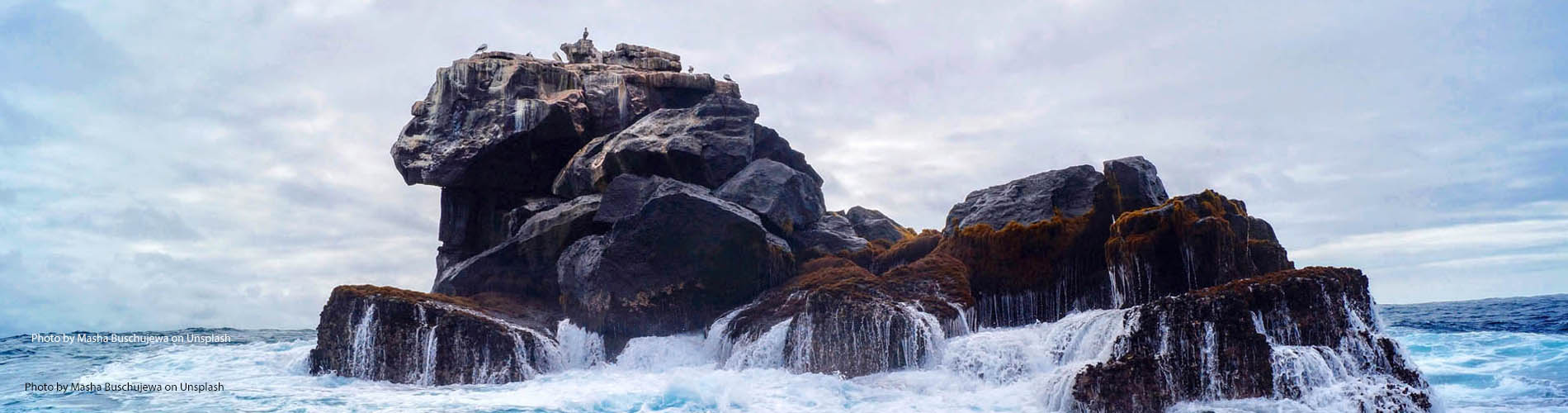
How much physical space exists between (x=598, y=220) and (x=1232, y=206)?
13.8m

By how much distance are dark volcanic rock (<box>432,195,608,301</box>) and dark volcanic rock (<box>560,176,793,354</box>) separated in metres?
1.86

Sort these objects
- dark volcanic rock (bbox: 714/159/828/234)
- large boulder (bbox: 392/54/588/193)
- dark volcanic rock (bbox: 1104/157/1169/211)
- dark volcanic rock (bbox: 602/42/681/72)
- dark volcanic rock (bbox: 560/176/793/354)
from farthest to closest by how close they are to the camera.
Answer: dark volcanic rock (bbox: 602/42/681/72) → large boulder (bbox: 392/54/588/193) → dark volcanic rock (bbox: 714/159/828/234) → dark volcanic rock (bbox: 560/176/793/354) → dark volcanic rock (bbox: 1104/157/1169/211)

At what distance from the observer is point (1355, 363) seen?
39.0 feet

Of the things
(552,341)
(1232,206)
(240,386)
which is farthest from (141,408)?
(1232,206)

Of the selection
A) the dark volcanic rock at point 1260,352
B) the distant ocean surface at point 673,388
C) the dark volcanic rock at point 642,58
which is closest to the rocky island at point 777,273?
the dark volcanic rock at point 1260,352

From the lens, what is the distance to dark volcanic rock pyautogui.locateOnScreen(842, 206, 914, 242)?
25000mm

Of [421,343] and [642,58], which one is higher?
[642,58]

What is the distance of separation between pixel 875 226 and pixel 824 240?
11.8 feet

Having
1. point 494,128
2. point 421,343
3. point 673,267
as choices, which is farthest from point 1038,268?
point 494,128

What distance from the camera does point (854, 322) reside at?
1569 cm

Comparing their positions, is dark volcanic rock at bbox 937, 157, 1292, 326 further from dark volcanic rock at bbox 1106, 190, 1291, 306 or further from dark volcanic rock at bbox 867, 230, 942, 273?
dark volcanic rock at bbox 867, 230, 942, 273

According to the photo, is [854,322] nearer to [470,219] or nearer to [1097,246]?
[1097,246]

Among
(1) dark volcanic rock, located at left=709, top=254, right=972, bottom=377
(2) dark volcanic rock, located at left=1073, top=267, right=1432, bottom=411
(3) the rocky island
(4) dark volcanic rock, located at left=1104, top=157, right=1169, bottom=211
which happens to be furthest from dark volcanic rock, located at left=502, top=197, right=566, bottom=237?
(2) dark volcanic rock, located at left=1073, top=267, right=1432, bottom=411

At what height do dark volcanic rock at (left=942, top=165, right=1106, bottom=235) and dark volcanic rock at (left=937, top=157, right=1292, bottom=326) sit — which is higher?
dark volcanic rock at (left=942, top=165, right=1106, bottom=235)
